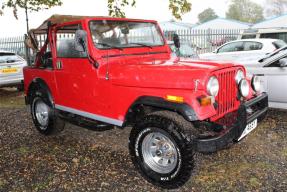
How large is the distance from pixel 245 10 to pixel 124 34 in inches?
3498

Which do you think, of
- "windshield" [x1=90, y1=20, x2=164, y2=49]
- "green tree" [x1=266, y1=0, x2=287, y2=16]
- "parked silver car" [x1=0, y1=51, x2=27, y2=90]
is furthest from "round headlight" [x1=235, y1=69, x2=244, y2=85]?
"green tree" [x1=266, y1=0, x2=287, y2=16]

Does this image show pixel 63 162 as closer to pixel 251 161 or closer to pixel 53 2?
pixel 251 161

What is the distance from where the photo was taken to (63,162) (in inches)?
178

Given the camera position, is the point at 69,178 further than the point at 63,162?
No

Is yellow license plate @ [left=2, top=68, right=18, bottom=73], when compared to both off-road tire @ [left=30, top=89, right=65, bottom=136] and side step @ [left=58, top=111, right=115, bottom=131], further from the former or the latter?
side step @ [left=58, top=111, right=115, bottom=131]

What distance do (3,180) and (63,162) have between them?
0.82 m

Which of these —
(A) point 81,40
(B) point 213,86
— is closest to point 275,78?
(B) point 213,86

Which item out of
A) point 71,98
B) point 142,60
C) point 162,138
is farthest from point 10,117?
point 162,138

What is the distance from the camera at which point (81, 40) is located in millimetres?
4098

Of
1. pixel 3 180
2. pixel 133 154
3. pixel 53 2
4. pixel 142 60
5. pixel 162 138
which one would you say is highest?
pixel 53 2

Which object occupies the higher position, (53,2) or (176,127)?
(53,2)

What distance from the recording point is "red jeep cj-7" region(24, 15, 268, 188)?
11.2ft

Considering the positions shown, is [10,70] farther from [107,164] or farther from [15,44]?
[15,44]

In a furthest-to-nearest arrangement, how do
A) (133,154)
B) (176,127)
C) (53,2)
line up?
1. (53,2)
2. (133,154)
3. (176,127)
